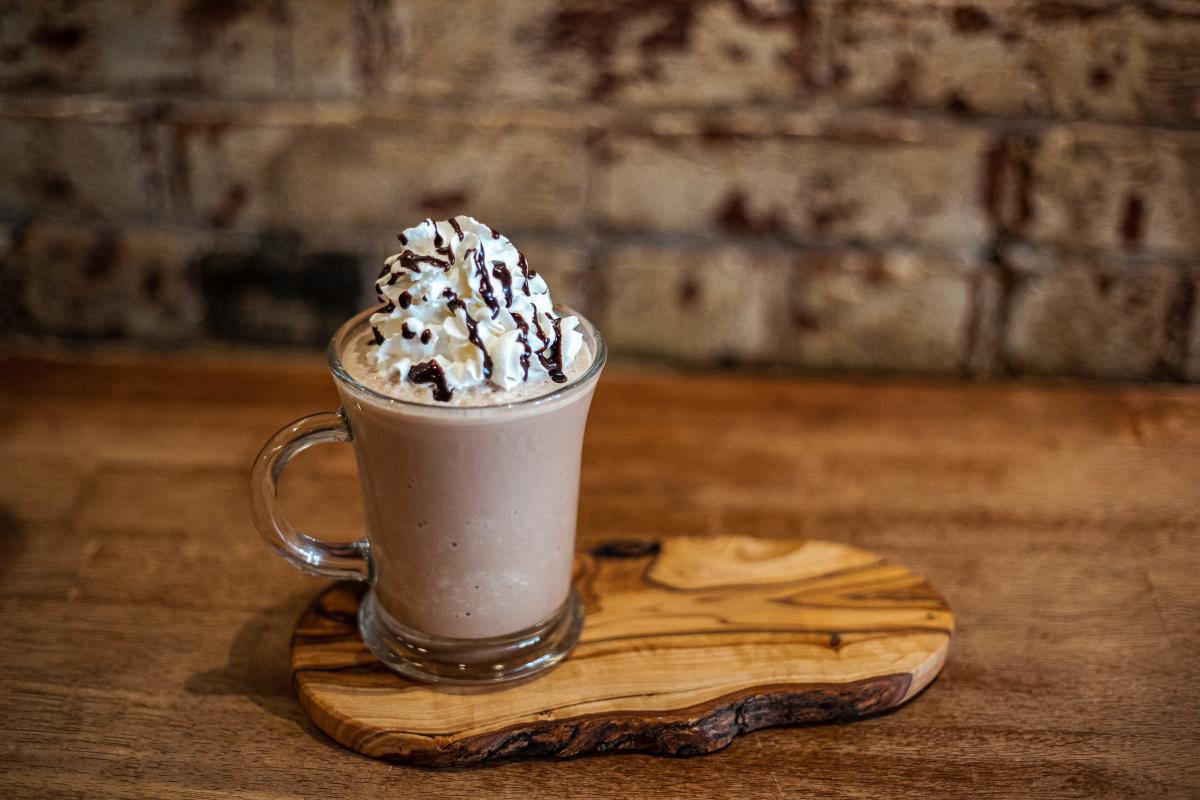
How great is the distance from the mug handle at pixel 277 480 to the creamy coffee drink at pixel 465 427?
0.10 feet

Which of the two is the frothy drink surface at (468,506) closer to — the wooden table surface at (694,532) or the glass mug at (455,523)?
the glass mug at (455,523)

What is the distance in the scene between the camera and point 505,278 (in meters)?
0.83

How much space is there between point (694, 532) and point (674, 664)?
0.82 feet

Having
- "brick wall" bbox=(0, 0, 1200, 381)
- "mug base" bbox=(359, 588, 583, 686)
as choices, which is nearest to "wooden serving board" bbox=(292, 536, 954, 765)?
"mug base" bbox=(359, 588, 583, 686)

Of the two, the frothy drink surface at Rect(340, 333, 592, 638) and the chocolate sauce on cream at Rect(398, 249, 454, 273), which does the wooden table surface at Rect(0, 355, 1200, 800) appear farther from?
the chocolate sauce on cream at Rect(398, 249, 454, 273)

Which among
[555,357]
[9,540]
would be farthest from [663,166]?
[9,540]

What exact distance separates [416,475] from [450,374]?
0.09m

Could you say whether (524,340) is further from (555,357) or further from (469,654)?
(469,654)

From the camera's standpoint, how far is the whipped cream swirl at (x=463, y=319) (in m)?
0.80

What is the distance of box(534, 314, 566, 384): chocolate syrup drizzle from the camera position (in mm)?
832

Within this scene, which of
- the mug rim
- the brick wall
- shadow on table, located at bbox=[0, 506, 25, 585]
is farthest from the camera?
the brick wall

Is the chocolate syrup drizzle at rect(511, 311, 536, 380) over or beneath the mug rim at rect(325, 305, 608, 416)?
over

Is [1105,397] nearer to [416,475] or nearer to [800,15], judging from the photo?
[800,15]

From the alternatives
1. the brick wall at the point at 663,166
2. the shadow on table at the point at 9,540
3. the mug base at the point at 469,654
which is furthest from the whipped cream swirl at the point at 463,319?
the brick wall at the point at 663,166
